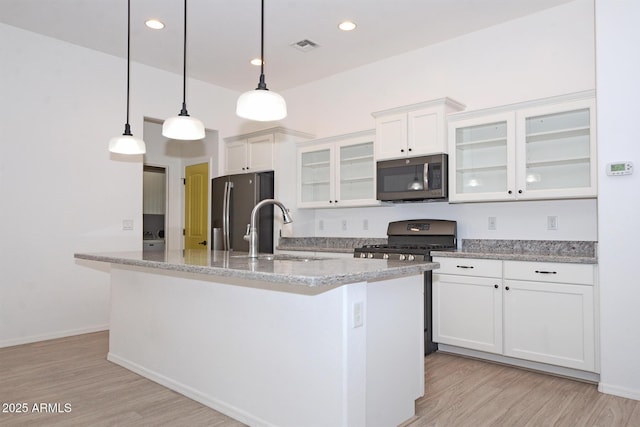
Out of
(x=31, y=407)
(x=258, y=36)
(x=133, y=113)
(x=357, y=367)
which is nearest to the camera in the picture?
(x=357, y=367)

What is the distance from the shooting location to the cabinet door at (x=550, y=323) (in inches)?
120

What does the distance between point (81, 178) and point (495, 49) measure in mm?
4235

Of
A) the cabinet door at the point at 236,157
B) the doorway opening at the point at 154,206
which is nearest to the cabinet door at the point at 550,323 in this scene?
the cabinet door at the point at 236,157

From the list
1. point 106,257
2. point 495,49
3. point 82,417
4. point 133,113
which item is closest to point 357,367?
point 82,417

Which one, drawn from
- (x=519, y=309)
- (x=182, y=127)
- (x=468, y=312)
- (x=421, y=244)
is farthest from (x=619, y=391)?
(x=182, y=127)

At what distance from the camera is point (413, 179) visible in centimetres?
413

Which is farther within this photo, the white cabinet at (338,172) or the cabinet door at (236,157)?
the cabinet door at (236,157)

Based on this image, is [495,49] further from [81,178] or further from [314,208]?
[81,178]

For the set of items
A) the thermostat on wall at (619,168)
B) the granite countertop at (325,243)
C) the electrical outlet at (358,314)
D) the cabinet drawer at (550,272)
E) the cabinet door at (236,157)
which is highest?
the cabinet door at (236,157)

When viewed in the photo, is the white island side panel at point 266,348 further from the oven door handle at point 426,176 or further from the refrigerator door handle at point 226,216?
the refrigerator door handle at point 226,216

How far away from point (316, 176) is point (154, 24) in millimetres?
2271

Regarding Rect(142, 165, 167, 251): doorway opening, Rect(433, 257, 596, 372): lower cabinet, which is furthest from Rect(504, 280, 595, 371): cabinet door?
Rect(142, 165, 167, 251): doorway opening

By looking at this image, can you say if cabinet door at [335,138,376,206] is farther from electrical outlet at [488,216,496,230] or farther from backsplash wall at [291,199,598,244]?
electrical outlet at [488,216,496,230]

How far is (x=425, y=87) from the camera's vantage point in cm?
456
